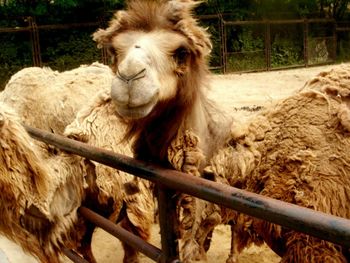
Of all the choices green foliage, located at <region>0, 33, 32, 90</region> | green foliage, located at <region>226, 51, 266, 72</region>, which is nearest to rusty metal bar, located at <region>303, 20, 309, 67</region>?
green foliage, located at <region>226, 51, 266, 72</region>

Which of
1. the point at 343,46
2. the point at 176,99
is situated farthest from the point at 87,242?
the point at 343,46

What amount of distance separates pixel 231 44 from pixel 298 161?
56.2 ft

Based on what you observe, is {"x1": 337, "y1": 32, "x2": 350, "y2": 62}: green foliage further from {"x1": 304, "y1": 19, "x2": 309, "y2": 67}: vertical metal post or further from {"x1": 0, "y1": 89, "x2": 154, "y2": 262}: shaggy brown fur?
{"x1": 0, "y1": 89, "x2": 154, "y2": 262}: shaggy brown fur

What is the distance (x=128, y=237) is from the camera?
2383 mm

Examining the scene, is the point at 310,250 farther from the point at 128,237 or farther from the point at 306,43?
the point at 306,43

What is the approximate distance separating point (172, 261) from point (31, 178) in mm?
950

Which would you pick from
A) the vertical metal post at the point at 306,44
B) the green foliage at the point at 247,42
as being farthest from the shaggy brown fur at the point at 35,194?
the vertical metal post at the point at 306,44

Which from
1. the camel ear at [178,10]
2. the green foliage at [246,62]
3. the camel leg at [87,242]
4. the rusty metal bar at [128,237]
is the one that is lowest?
the green foliage at [246,62]

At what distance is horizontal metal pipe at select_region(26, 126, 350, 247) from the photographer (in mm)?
1297

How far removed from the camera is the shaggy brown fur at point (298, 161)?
7.29 ft

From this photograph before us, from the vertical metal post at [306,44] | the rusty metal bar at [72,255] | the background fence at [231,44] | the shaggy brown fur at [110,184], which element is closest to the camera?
the rusty metal bar at [72,255]

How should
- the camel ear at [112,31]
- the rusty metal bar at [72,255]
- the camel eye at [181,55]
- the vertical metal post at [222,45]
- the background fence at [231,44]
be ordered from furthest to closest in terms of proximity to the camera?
1. the vertical metal post at [222,45]
2. the background fence at [231,44]
3. the rusty metal bar at [72,255]
4. the camel ear at [112,31]
5. the camel eye at [181,55]

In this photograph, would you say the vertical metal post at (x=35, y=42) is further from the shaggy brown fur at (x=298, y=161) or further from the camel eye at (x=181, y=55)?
the camel eye at (x=181, y=55)

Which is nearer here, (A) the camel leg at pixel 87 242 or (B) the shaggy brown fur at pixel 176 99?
(B) the shaggy brown fur at pixel 176 99
